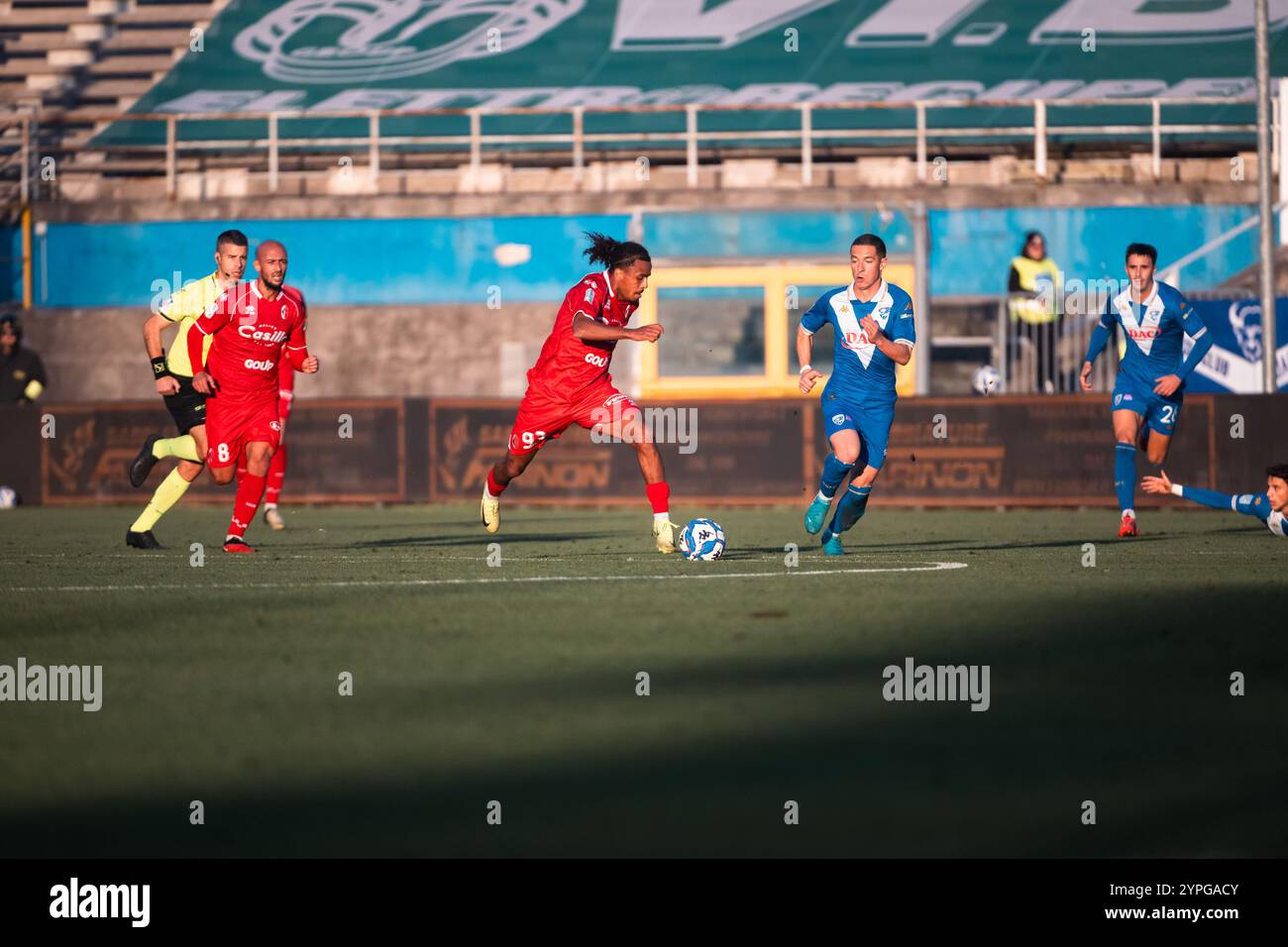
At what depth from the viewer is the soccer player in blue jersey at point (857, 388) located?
513 inches

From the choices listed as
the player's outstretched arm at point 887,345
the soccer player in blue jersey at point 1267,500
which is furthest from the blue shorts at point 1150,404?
the player's outstretched arm at point 887,345

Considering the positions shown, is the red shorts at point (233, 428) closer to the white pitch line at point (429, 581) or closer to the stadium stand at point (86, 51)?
the white pitch line at point (429, 581)

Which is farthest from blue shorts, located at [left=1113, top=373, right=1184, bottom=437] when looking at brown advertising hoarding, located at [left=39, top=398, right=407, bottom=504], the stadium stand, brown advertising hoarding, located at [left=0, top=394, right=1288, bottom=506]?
the stadium stand

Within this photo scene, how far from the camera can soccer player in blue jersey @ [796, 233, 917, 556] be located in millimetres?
13031

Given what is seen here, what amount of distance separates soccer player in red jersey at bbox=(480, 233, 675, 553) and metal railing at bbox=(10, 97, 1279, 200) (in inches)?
695

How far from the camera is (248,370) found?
13422mm

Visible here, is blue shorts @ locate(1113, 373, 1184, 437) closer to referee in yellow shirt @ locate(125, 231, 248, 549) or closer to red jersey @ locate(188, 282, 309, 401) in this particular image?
red jersey @ locate(188, 282, 309, 401)

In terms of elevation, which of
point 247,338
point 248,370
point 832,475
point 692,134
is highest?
point 692,134

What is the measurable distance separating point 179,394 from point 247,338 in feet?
4.83

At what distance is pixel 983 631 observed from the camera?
8.02m

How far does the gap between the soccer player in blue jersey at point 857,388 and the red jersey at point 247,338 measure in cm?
365

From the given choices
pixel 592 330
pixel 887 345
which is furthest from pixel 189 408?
pixel 887 345

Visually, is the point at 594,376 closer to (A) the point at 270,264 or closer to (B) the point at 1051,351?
(A) the point at 270,264

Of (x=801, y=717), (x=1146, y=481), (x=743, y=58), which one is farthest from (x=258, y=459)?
(x=743, y=58)
